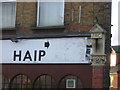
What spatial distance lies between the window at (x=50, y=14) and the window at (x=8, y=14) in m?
1.04

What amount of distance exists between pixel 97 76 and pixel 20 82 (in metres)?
2.79

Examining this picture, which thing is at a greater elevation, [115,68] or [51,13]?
[51,13]

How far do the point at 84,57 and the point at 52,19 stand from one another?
187 centimetres

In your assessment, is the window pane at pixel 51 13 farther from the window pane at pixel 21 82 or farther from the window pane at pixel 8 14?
the window pane at pixel 21 82

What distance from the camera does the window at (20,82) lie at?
39.3 ft

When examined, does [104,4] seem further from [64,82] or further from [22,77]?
[22,77]

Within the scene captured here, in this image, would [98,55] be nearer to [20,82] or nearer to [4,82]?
[20,82]

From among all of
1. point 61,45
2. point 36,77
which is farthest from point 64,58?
point 36,77

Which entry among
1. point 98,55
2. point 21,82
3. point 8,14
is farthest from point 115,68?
point 98,55

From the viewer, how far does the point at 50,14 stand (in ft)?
40.2

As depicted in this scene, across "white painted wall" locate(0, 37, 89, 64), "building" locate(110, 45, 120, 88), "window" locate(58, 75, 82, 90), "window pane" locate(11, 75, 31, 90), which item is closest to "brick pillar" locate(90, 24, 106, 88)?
"white painted wall" locate(0, 37, 89, 64)

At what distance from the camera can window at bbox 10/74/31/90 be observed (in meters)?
12.0

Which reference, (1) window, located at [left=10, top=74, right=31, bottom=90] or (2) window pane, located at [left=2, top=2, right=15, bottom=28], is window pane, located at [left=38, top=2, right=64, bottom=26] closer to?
(2) window pane, located at [left=2, top=2, right=15, bottom=28]

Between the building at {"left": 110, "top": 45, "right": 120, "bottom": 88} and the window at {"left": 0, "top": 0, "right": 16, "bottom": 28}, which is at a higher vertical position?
the window at {"left": 0, "top": 0, "right": 16, "bottom": 28}
